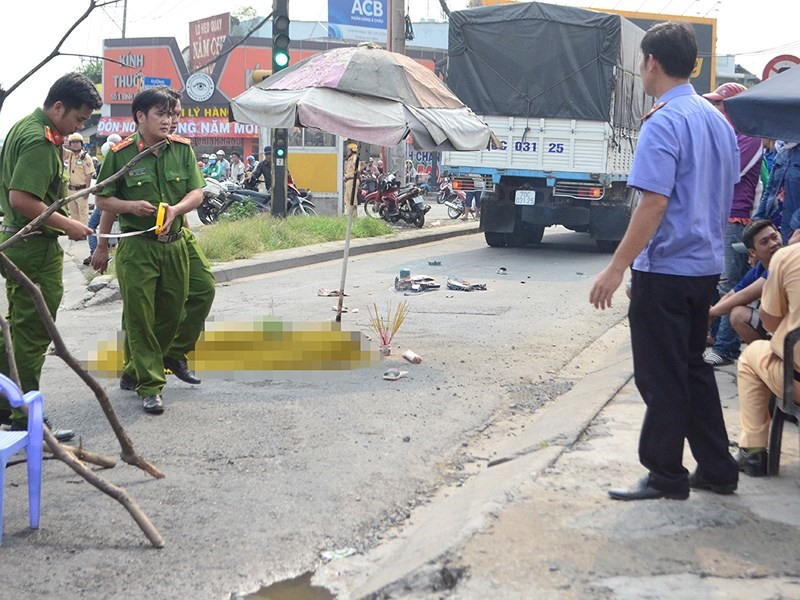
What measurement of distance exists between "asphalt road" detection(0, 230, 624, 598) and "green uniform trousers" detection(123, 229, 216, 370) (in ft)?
0.92

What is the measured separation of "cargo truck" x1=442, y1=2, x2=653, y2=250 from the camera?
16.2 metres

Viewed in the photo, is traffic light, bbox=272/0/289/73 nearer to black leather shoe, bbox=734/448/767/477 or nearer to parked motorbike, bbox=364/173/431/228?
parked motorbike, bbox=364/173/431/228

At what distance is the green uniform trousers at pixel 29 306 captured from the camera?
216 inches

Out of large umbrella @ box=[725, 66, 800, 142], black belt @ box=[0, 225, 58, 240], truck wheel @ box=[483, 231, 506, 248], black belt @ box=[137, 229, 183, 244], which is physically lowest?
truck wheel @ box=[483, 231, 506, 248]

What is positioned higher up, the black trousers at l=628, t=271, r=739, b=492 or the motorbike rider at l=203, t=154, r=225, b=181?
the black trousers at l=628, t=271, r=739, b=492

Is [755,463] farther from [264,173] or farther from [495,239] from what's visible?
[264,173]

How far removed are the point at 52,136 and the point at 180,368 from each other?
2032mm

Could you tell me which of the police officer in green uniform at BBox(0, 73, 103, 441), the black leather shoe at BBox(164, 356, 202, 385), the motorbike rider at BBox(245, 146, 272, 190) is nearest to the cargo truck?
the motorbike rider at BBox(245, 146, 272, 190)

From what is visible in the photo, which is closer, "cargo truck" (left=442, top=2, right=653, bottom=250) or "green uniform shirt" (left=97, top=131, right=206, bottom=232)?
"green uniform shirt" (left=97, top=131, right=206, bottom=232)

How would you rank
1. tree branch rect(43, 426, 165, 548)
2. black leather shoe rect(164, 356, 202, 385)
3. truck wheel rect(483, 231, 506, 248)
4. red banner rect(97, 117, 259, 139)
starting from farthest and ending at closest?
red banner rect(97, 117, 259, 139), truck wheel rect(483, 231, 506, 248), black leather shoe rect(164, 356, 202, 385), tree branch rect(43, 426, 165, 548)

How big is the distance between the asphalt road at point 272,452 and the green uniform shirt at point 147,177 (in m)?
1.16

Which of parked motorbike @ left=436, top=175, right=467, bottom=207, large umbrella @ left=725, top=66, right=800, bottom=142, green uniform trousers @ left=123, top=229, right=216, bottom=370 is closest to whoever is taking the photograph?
large umbrella @ left=725, top=66, right=800, bottom=142

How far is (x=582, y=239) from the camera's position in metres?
20.1

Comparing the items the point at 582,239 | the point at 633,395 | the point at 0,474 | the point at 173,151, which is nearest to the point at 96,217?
the point at 582,239
